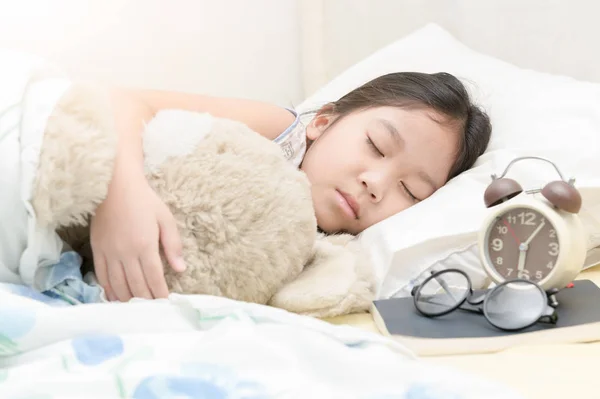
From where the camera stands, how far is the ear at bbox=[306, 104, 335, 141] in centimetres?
Answer: 145

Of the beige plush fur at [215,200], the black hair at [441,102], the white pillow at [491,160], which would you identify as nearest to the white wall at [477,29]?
the white pillow at [491,160]

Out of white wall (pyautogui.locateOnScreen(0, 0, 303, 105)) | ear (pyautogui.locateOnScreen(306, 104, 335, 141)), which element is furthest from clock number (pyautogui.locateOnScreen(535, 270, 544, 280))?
white wall (pyautogui.locateOnScreen(0, 0, 303, 105))

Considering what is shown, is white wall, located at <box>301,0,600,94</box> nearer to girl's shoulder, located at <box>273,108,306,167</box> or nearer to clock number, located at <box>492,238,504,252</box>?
girl's shoulder, located at <box>273,108,306,167</box>

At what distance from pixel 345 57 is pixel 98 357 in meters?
1.53

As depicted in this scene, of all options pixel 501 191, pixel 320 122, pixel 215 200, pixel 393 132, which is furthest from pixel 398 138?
pixel 215 200

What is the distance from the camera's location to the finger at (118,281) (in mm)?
831

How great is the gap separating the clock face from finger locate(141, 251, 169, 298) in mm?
402

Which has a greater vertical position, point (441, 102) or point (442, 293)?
point (441, 102)

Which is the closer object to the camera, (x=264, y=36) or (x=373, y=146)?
(x=373, y=146)

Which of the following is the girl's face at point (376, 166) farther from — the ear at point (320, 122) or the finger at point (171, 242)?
the finger at point (171, 242)

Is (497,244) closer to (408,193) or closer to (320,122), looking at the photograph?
(408,193)

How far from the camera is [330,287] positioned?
89 cm

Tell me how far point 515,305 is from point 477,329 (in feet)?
0.18

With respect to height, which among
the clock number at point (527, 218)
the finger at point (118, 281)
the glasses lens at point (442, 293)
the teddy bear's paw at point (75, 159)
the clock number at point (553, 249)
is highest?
the teddy bear's paw at point (75, 159)
